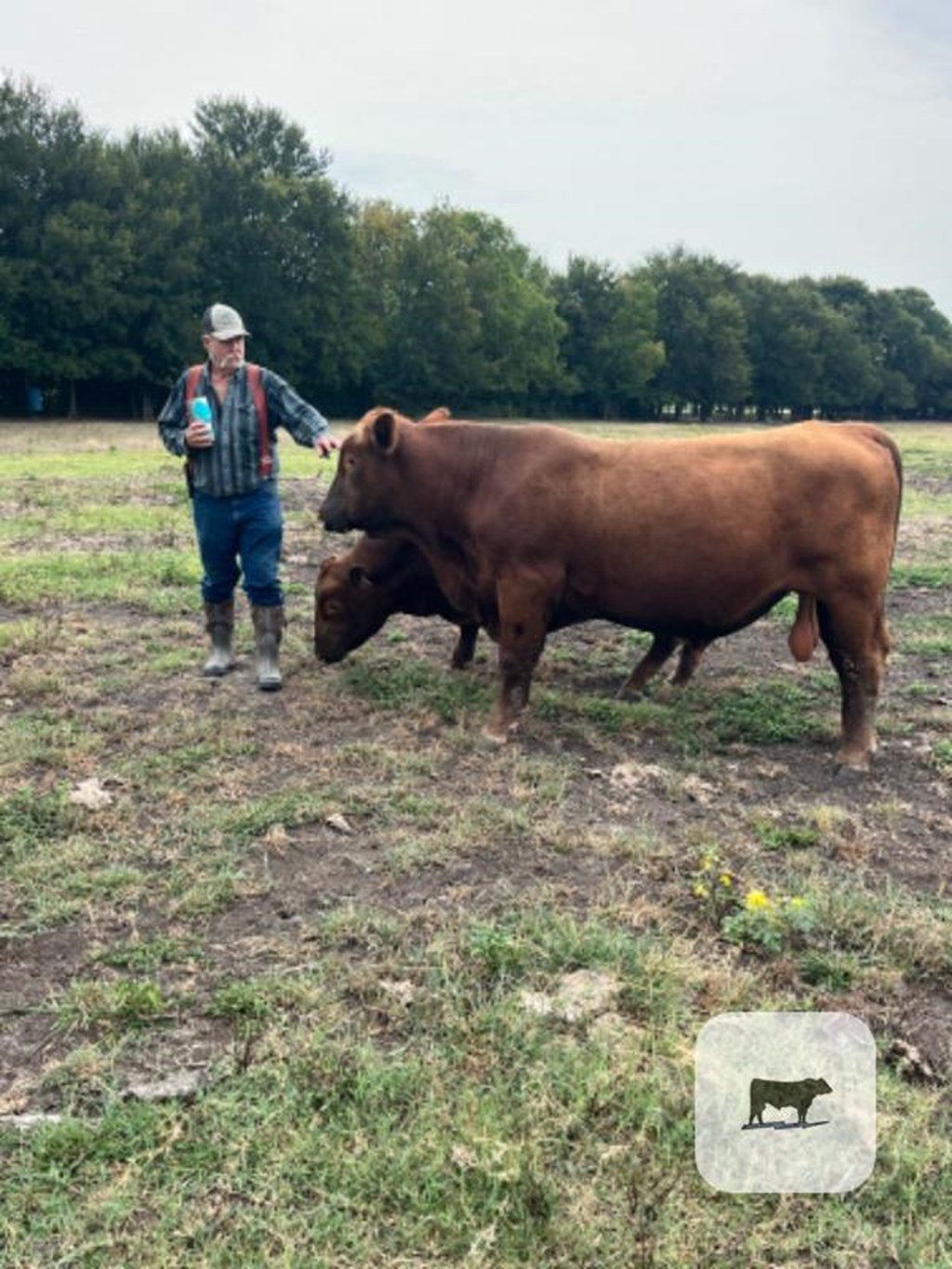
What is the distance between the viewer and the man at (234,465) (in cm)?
705

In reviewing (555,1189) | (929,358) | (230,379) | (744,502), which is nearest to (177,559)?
(230,379)

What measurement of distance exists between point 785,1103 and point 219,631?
551 cm

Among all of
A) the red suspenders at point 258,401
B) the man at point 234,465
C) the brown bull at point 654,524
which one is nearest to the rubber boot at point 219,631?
the man at point 234,465

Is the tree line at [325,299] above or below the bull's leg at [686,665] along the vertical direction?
above

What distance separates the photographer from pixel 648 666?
759 centimetres

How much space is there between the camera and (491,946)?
3826 millimetres

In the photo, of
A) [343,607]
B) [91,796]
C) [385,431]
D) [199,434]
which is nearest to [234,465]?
[199,434]

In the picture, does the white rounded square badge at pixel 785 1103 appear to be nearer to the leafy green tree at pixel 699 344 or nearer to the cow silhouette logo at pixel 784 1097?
the cow silhouette logo at pixel 784 1097

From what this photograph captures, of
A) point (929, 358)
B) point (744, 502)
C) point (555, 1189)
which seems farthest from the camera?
point (929, 358)

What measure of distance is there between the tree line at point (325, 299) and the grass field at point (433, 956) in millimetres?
42350

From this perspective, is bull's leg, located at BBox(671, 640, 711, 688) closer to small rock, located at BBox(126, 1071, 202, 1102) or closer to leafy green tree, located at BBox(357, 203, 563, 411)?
small rock, located at BBox(126, 1071, 202, 1102)

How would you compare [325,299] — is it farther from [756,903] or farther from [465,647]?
[756,903]

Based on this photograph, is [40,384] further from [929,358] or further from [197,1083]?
[929,358]

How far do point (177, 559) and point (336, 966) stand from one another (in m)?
8.13
